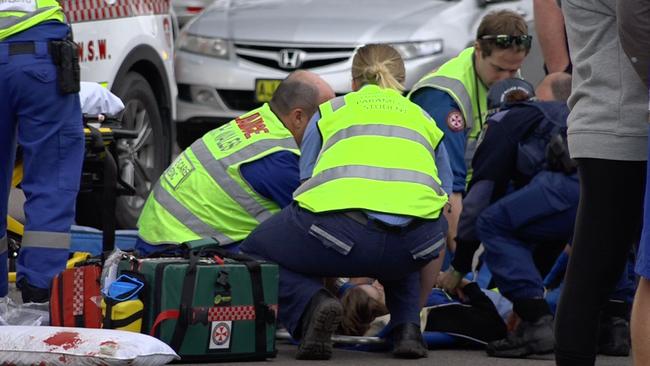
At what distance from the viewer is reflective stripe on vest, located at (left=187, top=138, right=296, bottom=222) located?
680cm

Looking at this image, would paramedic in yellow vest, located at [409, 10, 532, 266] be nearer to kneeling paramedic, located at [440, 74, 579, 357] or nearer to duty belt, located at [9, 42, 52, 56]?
kneeling paramedic, located at [440, 74, 579, 357]

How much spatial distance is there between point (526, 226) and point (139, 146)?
357 centimetres

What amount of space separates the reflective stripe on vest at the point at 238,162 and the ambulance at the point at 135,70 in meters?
1.87

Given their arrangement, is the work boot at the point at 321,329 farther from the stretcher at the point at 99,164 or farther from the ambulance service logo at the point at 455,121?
the ambulance service logo at the point at 455,121

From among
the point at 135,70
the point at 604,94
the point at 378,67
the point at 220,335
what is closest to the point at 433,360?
the point at 220,335

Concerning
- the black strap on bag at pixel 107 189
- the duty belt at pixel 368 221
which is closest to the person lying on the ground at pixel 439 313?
the duty belt at pixel 368 221

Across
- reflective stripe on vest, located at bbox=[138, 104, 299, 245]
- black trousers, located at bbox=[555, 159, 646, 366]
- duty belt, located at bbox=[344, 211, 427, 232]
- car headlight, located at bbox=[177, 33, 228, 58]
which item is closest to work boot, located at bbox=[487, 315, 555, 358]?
duty belt, located at bbox=[344, 211, 427, 232]

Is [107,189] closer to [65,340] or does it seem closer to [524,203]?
[524,203]

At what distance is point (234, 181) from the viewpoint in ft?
22.4

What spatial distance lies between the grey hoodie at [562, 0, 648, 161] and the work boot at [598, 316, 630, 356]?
2.14 metres

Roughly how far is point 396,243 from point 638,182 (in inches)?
74.6

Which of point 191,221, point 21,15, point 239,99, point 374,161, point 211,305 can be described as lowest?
point 239,99

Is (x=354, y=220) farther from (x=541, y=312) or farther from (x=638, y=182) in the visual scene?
(x=638, y=182)

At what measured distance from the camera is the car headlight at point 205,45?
11508 mm
